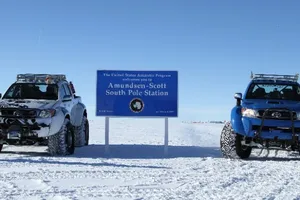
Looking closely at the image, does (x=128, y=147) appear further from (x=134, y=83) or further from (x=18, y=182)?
(x=18, y=182)

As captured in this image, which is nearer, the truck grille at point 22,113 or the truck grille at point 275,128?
the truck grille at point 275,128

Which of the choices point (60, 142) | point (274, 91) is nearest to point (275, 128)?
point (274, 91)

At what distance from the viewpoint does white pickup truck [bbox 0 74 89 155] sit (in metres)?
11.7

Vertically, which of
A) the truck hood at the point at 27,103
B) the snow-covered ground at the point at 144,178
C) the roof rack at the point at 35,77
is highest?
the roof rack at the point at 35,77

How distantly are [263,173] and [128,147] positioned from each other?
21.2 ft

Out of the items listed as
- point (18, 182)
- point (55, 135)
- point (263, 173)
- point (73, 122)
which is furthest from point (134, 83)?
point (18, 182)

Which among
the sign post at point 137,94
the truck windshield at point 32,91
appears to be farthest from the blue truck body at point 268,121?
the truck windshield at point 32,91

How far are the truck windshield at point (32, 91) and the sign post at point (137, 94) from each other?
3.83 feet

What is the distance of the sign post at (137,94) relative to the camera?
13547 millimetres

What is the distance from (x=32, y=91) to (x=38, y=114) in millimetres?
1770

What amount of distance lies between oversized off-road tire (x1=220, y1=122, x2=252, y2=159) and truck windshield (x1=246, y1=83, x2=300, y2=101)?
1358 mm

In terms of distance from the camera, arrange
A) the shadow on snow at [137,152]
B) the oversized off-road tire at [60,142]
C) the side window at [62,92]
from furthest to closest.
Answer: the side window at [62,92] → the shadow on snow at [137,152] → the oversized off-road tire at [60,142]

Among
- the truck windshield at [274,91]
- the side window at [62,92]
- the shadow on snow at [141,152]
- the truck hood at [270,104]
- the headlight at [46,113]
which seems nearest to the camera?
the truck hood at [270,104]

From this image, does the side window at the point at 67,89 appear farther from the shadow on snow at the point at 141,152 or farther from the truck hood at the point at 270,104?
the truck hood at the point at 270,104
